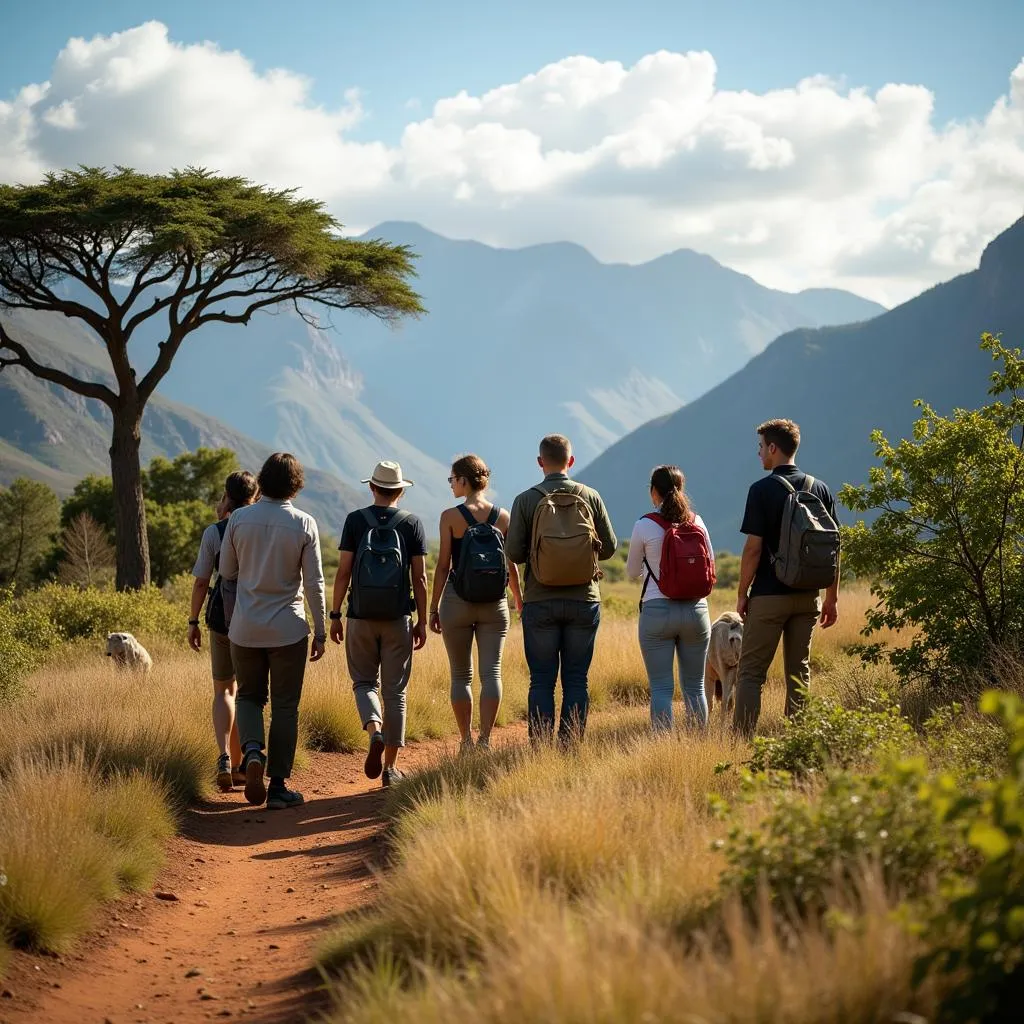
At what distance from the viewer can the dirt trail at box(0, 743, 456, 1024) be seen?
4.27 metres

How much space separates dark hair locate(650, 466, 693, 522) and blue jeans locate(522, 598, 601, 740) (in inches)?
32.3

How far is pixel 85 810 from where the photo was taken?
5703mm

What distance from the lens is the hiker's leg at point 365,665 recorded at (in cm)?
760

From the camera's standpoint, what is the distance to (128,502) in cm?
2078

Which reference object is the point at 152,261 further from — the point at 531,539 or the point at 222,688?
the point at 531,539

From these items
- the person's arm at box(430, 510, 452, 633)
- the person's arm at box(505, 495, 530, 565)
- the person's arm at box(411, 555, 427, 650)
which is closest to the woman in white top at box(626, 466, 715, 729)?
the person's arm at box(505, 495, 530, 565)

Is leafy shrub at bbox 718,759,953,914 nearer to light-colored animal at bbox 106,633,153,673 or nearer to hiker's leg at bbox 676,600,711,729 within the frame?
hiker's leg at bbox 676,600,711,729

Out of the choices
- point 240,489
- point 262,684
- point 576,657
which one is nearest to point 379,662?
point 262,684

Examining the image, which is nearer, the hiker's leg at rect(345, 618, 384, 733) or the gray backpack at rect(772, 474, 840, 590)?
the gray backpack at rect(772, 474, 840, 590)

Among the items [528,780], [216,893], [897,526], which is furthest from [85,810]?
[897,526]

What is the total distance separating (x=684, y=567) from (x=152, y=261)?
53.9 feet

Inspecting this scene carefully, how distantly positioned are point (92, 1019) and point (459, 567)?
3966mm

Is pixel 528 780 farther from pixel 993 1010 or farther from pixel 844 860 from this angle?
pixel 993 1010

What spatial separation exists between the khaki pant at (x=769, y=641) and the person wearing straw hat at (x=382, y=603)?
2218mm
